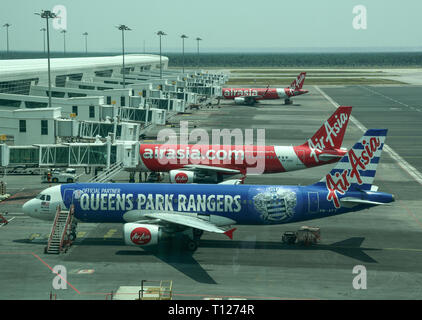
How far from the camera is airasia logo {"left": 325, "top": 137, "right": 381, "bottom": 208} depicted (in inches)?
1670

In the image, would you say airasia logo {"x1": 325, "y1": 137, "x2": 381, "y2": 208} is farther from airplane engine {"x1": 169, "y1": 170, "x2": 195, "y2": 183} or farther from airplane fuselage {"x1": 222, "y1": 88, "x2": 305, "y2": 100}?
airplane fuselage {"x1": 222, "y1": 88, "x2": 305, "y2": 100}

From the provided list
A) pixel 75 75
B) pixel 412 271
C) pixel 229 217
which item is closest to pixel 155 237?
pixel 229 217

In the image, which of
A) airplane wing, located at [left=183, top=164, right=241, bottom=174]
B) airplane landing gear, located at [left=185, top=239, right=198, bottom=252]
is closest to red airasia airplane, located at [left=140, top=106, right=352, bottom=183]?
airplane wing, located at [left=183, top=164, right=241, bottom=174]

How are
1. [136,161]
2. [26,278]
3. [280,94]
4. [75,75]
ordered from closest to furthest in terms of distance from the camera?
[26,278] → [136,161] → [75,75] → [280,94]

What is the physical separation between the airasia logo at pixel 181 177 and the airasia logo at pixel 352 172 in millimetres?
20853

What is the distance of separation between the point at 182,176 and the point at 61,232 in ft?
63.9

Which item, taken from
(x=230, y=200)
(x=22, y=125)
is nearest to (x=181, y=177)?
(x=230, y=200)

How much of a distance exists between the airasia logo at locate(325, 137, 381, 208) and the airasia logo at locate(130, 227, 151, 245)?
14.0 metres

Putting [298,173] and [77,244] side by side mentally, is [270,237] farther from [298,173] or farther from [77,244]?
[298,173]

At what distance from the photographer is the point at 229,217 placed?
43.3m

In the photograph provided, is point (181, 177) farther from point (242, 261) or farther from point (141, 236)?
point (242, 261)

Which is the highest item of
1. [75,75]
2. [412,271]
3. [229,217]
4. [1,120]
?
[75,75]

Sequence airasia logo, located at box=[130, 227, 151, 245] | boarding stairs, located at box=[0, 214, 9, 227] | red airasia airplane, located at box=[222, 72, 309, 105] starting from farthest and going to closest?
1. red airasia airplane, located at box=[222, 72, 309, 105]
2. boarding stairs, located at box=[0, 214, 9, 227]
3. airasia logo, located at box=[130, 227, 151, 245]
